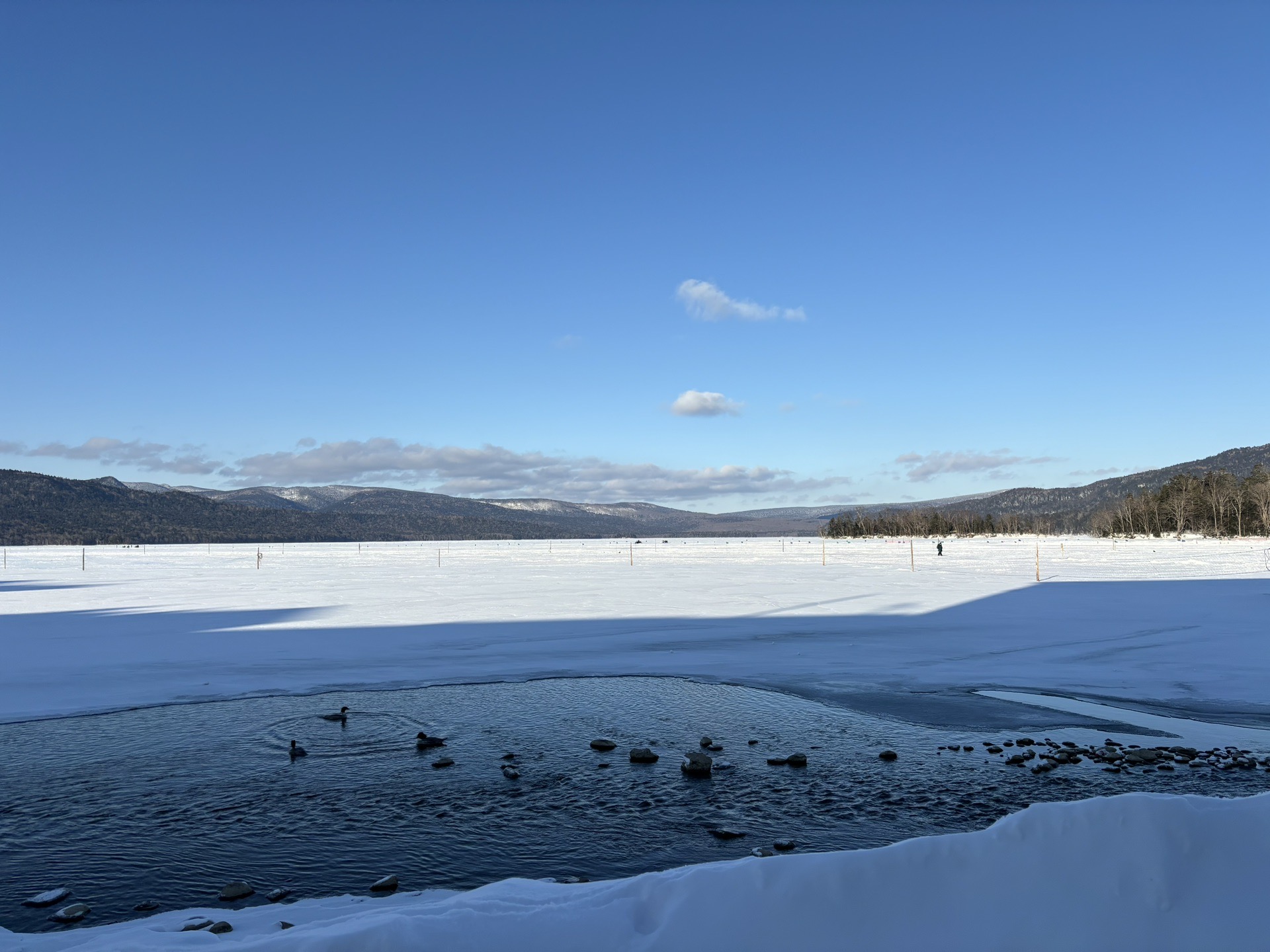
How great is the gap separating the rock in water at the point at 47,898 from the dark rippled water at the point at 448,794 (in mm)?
63

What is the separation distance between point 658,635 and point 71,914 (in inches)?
547

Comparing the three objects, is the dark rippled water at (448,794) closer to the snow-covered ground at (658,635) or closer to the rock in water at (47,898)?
the rock in water at (47,898)

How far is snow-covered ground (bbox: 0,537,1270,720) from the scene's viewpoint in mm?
13055

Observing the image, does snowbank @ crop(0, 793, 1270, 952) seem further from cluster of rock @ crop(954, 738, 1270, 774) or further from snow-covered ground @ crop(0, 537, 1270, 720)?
snow-covered ground @ crop(0, 537, 1270, 720)

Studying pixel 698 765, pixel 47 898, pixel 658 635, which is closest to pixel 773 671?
pixel 658 635

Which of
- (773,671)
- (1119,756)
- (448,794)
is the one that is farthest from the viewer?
(773,671)

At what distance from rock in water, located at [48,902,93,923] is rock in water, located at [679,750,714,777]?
196 inches

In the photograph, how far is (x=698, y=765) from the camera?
27.1 ft

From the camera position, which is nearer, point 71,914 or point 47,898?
point 71,914

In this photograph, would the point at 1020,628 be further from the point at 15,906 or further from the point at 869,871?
the point at 15,906

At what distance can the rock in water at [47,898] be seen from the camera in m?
5.43

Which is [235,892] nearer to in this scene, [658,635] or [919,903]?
[919,903]

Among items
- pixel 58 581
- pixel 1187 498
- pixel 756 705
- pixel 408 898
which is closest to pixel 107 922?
pixel 408 898

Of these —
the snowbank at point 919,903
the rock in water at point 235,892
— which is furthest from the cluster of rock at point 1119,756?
the rock in water at point 235,892
